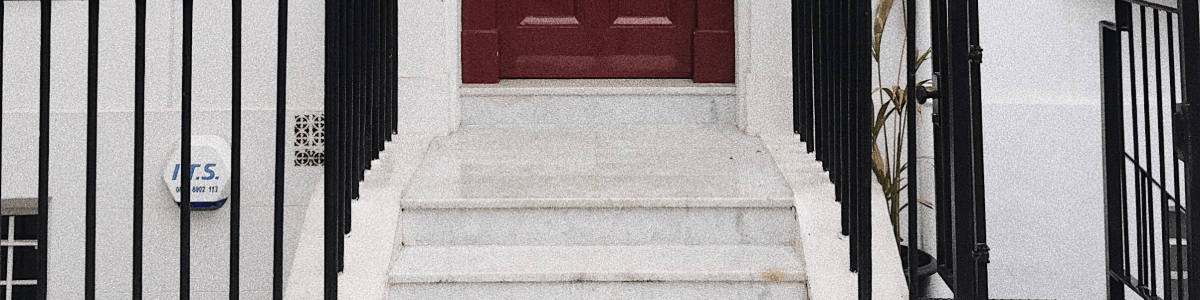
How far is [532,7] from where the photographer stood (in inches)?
129

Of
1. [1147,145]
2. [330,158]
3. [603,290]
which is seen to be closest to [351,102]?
[330,158]

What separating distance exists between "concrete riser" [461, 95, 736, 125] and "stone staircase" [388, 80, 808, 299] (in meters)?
0.56

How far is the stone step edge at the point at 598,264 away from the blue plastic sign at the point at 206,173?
3.78ft

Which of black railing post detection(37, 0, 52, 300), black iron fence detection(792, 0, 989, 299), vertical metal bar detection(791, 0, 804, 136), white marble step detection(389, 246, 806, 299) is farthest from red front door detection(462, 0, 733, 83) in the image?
black railing post detection(37, 0, 52, 300)

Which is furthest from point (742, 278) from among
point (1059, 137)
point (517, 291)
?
point (1059, 137)

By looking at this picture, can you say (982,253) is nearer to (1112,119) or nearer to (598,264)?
(598,264)

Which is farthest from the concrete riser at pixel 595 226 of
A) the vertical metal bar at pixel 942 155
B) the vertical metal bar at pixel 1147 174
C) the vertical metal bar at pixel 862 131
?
the vertical metal bar at pixel 1147 174

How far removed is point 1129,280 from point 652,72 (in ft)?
5.80

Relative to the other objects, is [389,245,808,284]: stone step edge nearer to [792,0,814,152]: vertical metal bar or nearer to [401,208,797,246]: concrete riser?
[401,208,797,246]: concrete riser

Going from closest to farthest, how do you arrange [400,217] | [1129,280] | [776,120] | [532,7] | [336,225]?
1. [336,225]
2. [400,217]
3. [1129,280]
4. [776,120]
5. [532,7]

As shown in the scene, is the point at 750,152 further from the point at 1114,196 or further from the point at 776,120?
the point at 1114,196

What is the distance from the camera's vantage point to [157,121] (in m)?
2.79

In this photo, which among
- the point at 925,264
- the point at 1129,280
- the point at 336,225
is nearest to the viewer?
the point at 336,225

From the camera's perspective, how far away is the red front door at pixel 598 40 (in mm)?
3260
